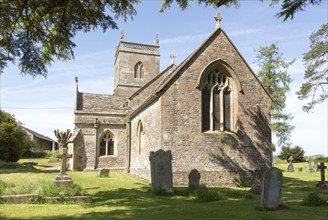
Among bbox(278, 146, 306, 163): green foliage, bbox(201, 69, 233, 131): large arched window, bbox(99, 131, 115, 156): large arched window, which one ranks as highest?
bbox(201, 69, 233, 131): large arched window

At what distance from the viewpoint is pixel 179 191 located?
12.2 meters

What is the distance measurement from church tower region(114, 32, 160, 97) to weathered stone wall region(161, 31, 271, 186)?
2024 centimetres

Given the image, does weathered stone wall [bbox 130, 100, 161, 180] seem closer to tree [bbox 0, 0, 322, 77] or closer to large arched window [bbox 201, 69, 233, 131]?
large arched window [bbox 201, 69, 233, 131]

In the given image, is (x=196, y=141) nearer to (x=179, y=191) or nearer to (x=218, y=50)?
(x=179, y=191)

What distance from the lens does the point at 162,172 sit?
12.1 meters

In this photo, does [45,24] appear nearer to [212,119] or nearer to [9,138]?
[212,119]

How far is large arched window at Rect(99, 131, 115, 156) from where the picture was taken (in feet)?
83.8

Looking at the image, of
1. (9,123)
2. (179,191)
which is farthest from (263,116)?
(9,123)

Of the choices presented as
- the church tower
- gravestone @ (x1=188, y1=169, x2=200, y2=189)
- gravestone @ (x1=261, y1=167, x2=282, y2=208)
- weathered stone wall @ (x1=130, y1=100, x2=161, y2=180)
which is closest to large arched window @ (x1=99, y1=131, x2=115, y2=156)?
weathered stone wall @ (x1=130, y1=100, x2=161, y2=180)

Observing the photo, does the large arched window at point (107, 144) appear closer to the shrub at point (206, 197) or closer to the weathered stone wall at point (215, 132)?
the weathered stone wall at point (215, 132)

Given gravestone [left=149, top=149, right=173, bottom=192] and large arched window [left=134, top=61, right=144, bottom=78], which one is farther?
large arched window [left=134, top=61, right=144, bottom=78]

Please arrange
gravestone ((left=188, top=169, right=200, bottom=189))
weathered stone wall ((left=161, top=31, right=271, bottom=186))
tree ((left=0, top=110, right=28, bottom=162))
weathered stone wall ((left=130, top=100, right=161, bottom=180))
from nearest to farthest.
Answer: gravestone ((left=188, top=169, right=200, bottom=189))
weathered stone wall ((left=161, top=31, right=271, bottom=186))
weathered stone wall ((left=130, top=100, right=161, bottom=180))
tree ((left=0, top=110, right=28, bottom=162))

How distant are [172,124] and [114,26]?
272 inches

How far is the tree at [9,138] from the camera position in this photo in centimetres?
2811
